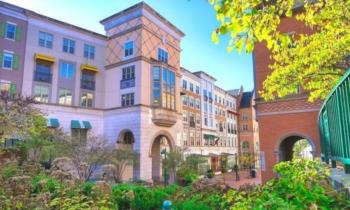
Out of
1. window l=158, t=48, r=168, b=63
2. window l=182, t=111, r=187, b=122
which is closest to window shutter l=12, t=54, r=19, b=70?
window l=158, t=48, r=168, b=63

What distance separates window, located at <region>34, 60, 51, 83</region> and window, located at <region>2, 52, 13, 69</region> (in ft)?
8.27

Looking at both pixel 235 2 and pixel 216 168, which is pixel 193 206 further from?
pixel 216 168

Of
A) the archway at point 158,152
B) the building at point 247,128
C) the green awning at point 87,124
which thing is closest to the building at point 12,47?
the green awning at point 87,124

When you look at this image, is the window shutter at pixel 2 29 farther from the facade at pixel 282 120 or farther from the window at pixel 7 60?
the facade at pixel 282 120

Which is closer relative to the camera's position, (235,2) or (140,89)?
(235,2)

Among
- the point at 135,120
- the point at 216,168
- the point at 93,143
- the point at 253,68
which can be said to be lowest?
the point at 216,168

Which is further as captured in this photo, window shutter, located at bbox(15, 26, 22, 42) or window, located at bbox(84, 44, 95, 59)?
window, located at bbox(84, 44, 95, 59)

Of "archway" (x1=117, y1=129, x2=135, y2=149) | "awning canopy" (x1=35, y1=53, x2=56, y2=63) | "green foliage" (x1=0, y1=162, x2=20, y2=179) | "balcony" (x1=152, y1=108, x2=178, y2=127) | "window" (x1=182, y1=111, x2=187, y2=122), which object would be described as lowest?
"green foliage" (x1=0, y1=162, x2=20, y2=179)

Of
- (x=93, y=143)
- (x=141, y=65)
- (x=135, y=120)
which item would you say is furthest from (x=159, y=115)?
(x=93, y=143)

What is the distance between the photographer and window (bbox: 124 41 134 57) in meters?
34.8

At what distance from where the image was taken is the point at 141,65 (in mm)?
33625

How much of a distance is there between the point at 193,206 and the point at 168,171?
87.7 feet

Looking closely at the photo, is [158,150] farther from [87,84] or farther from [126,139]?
[87,84]

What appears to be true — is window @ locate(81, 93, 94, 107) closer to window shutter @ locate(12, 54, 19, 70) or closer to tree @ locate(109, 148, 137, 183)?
window shutter @ locate(12, 54, 19, 70)
